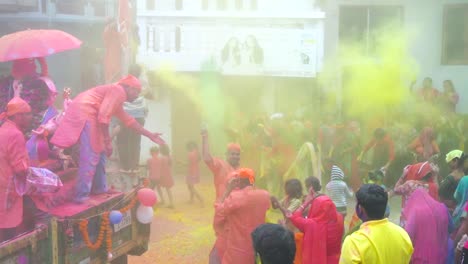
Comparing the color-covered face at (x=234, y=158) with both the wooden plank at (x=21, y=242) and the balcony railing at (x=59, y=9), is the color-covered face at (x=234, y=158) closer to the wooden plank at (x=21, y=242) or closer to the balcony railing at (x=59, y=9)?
the wooden plank at (x=21, y=242)

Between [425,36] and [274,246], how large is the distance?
1184 cm

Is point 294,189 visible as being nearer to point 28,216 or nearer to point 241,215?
point 241,215

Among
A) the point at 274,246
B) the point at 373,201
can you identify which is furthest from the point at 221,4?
the point at 274,246

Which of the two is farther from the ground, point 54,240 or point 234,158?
point 234,158

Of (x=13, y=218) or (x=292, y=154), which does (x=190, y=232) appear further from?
(x=13, y=218)

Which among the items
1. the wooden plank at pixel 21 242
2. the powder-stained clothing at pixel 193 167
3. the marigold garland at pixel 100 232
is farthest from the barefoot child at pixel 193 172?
the wooden plank at pixel 21 242

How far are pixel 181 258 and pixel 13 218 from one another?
10.5 ft

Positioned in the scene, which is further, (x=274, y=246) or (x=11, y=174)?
(x=11, y=174)

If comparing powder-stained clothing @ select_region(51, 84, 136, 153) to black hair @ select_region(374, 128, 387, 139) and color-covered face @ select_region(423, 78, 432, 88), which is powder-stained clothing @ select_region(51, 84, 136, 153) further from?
color-covered face @ select_region(423, 78, 432, 88)

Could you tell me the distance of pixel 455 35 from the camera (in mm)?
14000

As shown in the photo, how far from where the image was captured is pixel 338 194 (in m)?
7.74

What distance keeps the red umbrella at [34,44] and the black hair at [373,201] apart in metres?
3.53

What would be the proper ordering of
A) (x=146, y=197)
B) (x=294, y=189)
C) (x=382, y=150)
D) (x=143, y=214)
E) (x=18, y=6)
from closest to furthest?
(x=146, y=197), (x=143, y=214), (x=294, y=189), (x=382, y=150), (x=18, y=6)

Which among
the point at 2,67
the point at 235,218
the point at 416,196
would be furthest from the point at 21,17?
the point at 416,196
